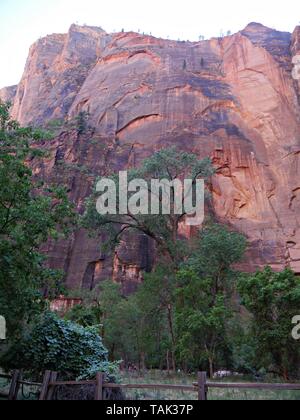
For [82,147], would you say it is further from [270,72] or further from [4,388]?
[4,388]

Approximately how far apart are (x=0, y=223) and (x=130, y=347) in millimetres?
18939

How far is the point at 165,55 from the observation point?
5584cm

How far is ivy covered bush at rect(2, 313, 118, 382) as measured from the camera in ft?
40.3

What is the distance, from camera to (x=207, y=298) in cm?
2091

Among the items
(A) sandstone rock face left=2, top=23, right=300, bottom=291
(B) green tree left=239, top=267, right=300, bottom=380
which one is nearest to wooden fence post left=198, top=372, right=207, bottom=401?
(B) green tree left=239, top=267, right=300, bottom=380

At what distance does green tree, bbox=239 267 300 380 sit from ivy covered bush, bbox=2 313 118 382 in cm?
676

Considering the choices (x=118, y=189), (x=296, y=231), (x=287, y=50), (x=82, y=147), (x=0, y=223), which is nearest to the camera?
(x=0, y=223)

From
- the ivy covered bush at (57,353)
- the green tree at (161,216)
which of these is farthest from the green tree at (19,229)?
the green tree at (161,216)

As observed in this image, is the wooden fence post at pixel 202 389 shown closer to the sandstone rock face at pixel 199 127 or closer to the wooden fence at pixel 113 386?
the wooden fence at pixel 113 386

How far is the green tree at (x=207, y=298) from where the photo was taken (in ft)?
64.4

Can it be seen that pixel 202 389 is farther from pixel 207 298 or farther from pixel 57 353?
pixel 207 298

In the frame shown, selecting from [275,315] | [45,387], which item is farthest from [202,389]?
[275,315]
